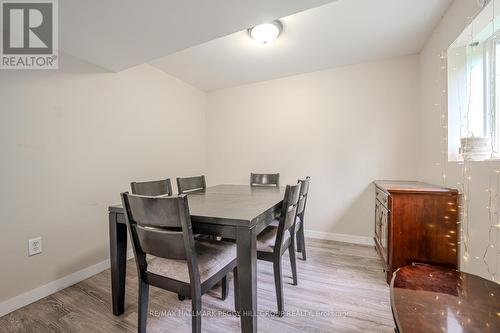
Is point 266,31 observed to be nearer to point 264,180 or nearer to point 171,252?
point 264,180

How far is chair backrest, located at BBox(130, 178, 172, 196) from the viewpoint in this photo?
5.85ft

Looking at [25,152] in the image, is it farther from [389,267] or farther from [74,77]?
[389,267]

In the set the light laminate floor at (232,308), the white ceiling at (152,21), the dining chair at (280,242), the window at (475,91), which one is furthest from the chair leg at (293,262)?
the white ceiling at (152,21)

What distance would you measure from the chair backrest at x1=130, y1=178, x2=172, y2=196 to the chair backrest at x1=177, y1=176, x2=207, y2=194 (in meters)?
0.13

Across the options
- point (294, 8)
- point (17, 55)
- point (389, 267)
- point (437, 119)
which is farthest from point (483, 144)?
point (17, 55)

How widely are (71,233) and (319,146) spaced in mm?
2777

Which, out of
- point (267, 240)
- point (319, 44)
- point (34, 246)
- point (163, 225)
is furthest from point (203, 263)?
point (319, 44)

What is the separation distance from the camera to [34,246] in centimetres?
173

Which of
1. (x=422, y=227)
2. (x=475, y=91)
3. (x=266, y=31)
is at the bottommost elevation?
(x=422, y=227)

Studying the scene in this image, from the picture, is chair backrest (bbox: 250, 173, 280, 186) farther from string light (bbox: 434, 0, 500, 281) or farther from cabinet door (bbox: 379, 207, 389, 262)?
string light (bbox: 434, 0, 500, 281)

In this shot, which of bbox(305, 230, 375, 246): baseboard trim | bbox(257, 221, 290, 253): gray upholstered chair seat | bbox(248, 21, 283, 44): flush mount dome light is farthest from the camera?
bbox(305, 230, 375, 246): baseboard trim

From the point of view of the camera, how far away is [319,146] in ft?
9.75

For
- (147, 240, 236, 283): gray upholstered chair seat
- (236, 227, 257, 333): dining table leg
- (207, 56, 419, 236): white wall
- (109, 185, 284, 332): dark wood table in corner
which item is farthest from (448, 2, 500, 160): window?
(147, 240, 236, 283): gray upholstered chair seat

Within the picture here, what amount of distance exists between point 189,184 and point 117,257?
0.98 meters
